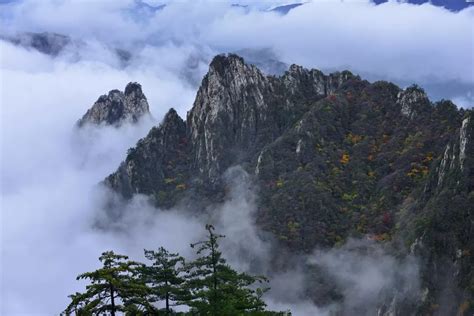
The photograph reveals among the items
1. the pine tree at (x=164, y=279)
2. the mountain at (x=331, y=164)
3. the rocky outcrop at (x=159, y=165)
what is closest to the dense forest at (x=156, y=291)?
the pine tree at (x=164, y=279)

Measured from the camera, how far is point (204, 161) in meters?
157

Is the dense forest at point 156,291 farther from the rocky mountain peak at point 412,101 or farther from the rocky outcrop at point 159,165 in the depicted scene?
the rocky outcrop at point 159,165

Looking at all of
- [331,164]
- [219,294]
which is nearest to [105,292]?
[219,294]

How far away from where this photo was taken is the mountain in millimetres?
90750

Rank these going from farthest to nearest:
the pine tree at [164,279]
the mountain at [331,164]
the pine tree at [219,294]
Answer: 1. the mountain at [331,164]
2. the pine tree at [164,279]
3. the pine tree at [219,294]

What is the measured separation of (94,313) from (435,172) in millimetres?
88699

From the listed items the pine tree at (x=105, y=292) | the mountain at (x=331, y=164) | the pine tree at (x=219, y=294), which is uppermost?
the mountain at (x=331, y=164)

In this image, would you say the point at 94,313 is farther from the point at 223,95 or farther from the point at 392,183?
the point at 223,95

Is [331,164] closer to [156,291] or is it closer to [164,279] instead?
[164,279]

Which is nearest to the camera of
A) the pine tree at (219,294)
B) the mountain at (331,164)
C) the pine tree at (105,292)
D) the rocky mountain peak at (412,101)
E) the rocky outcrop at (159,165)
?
the pine tree at (105,292)

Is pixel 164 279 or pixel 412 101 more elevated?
pixel 412 101

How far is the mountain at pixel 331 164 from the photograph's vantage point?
90.8m

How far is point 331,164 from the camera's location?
13588 centimetres

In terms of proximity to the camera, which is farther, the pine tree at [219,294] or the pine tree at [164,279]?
the pine tree at [164,279]
